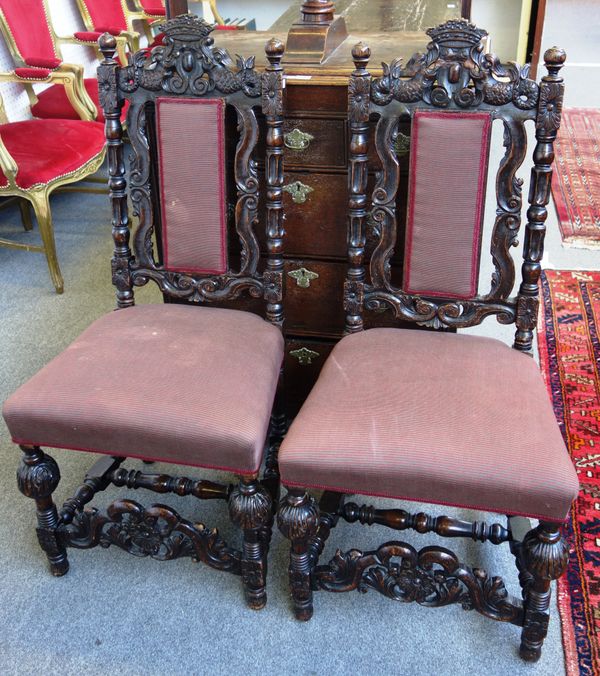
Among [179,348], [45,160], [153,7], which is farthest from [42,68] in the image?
[179,348]

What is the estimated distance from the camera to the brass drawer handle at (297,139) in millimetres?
1916

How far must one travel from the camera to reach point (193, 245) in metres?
1.88

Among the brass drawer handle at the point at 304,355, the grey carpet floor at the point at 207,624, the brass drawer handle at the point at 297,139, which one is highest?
the brass drawer handle at the point at 297,139

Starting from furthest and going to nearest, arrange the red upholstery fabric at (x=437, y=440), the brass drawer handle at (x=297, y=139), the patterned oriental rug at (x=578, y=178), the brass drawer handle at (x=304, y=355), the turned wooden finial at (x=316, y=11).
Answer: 1. the patterned oriental rug at (x=578, y=178)
2. the brass drawer handle at (x=304, y=355)
3. the turned wooden finial at (x=316, y=11)
4. the brass drawer handle at (x=297, y=139)
5. the red upholstery fabric at (x=437, y=440)

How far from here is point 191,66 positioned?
1.78 meters

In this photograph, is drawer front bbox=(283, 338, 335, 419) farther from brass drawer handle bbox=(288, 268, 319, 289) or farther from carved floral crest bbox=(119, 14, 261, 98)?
carved floral crest bbox=(119, 14, 261, 98)

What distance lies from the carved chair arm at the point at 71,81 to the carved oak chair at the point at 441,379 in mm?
2394

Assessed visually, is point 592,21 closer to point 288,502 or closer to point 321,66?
point 321,66

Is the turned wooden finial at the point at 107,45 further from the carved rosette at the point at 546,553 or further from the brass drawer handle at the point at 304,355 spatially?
the carved rosette at the point at 546,553

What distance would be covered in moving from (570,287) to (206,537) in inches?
83.7

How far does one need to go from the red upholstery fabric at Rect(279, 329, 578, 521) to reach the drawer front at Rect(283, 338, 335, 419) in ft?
1.83

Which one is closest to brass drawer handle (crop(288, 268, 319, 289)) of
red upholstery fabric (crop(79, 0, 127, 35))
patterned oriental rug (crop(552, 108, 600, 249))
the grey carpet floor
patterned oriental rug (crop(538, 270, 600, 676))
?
the grey carpet floor

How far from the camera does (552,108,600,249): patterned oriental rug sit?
12.4 feet

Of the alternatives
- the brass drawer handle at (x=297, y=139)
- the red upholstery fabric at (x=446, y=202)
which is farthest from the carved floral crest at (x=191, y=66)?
the red upholstery fabric at (x=446, y=202)
